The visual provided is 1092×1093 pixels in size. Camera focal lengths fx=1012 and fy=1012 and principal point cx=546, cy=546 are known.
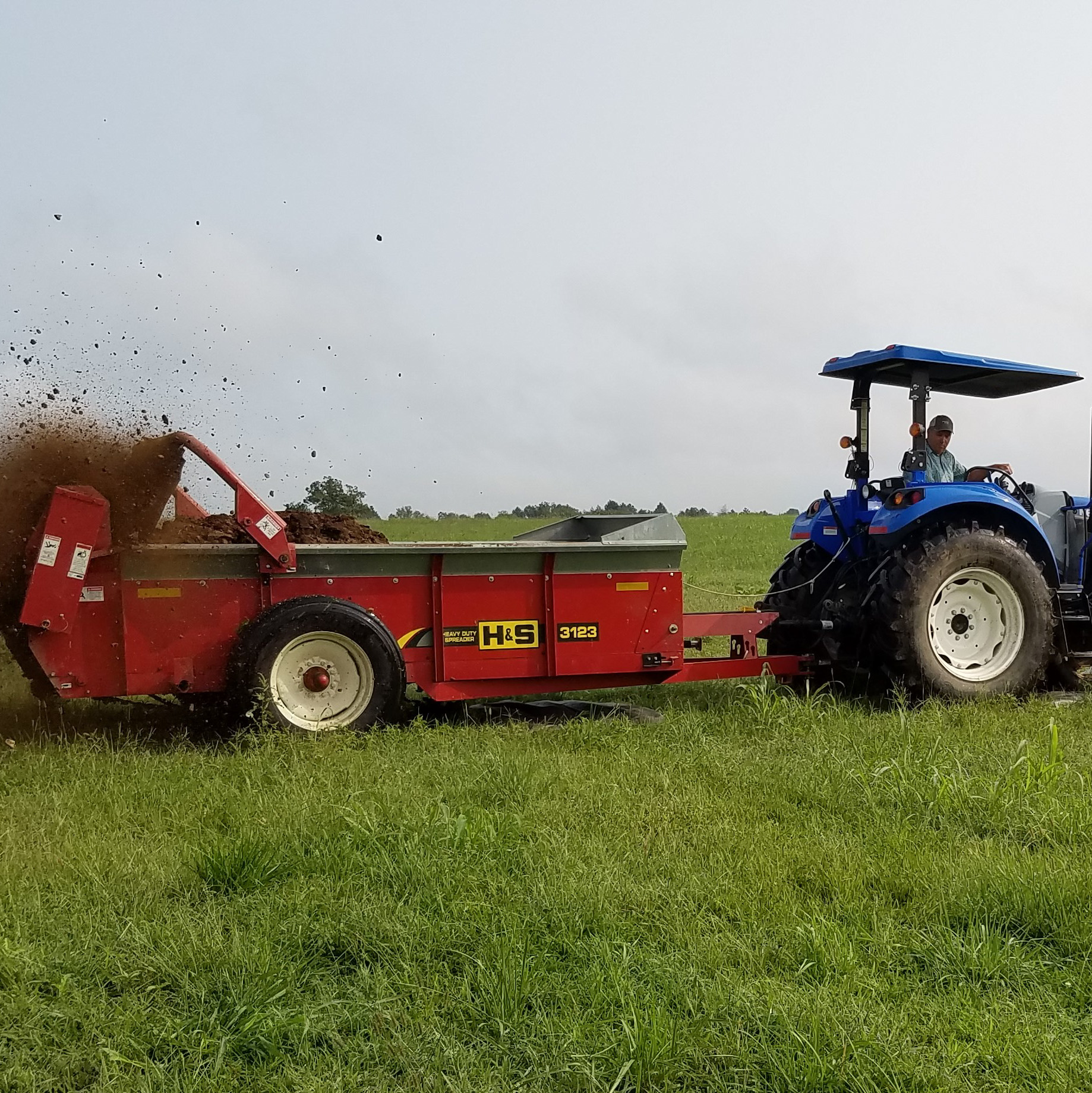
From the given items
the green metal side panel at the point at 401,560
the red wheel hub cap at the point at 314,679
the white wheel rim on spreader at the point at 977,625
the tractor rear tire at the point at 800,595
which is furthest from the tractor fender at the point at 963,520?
the red wheel hub cap at the point at 314,679

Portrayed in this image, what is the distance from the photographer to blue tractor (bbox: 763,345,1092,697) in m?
6.20

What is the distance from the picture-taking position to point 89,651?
16.8 ft

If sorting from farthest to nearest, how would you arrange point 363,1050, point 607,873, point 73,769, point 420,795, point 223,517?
point 223,517
point 73,769
point 420,795
point 607,873
point 363,1050

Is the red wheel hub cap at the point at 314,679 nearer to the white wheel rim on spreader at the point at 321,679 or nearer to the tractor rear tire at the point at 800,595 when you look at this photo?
the white wheel rim on spreader at the point at 321,679

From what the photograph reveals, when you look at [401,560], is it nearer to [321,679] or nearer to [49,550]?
[321,679]

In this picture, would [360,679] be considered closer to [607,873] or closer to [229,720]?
[229,720]

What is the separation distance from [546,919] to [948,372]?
5.08 meters

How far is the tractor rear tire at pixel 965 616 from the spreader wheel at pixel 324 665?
9.88 ft

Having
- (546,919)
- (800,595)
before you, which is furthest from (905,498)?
(546,919)

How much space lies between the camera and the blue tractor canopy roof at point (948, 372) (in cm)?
641

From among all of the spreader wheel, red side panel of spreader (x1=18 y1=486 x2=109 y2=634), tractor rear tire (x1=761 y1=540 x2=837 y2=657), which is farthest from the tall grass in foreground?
tractor rear tire (x1=761 y1=540 x2=837 y2=657)

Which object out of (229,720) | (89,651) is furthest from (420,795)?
(89,651)

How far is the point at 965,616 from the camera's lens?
21.3 ft

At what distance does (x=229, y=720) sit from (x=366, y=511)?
6.46 feet
